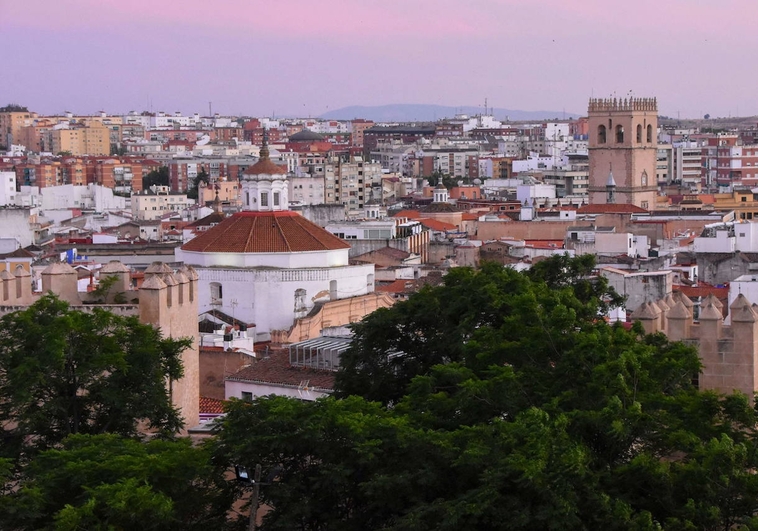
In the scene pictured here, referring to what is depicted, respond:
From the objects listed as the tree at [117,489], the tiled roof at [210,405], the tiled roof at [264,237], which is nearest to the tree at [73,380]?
the tree at [117,489]

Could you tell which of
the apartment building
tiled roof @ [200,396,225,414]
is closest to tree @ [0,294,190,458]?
tiled roof @ [200,396,225,414]

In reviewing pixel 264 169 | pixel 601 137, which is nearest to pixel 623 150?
pixel 601 137

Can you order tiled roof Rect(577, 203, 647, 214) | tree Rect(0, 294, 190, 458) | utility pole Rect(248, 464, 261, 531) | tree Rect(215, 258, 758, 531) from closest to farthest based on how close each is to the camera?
tree Rect(215, 258, 758, 531) → utility pole Rect(248, 464, 261, 531) → tree Rect(0, 294, 190, 458) → tiled roof Rect(577, 203, 647, 214)

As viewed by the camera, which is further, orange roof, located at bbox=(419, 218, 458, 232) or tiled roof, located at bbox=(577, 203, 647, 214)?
orange roof, located at bbox=(419, 218, 458, 232)

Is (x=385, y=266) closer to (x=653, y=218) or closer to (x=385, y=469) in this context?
(x=653, y=218)

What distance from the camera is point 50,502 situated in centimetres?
1594

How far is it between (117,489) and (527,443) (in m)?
3.68

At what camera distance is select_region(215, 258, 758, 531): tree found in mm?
15586

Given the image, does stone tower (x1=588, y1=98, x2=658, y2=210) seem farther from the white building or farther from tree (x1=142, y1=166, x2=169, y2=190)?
tree (x1=142, y1=166, x2=169, y2=190)

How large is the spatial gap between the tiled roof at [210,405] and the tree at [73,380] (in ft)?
16.7

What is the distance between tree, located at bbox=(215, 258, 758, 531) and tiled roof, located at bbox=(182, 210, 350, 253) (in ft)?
66.8

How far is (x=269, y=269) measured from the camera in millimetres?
38938

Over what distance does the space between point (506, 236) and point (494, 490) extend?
52.5 metres

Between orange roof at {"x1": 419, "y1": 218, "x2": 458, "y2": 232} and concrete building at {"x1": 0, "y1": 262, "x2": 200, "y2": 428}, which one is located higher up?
concrete building at {"x1": 0, "y1": 262, "x2": 200, "y2": 428}
